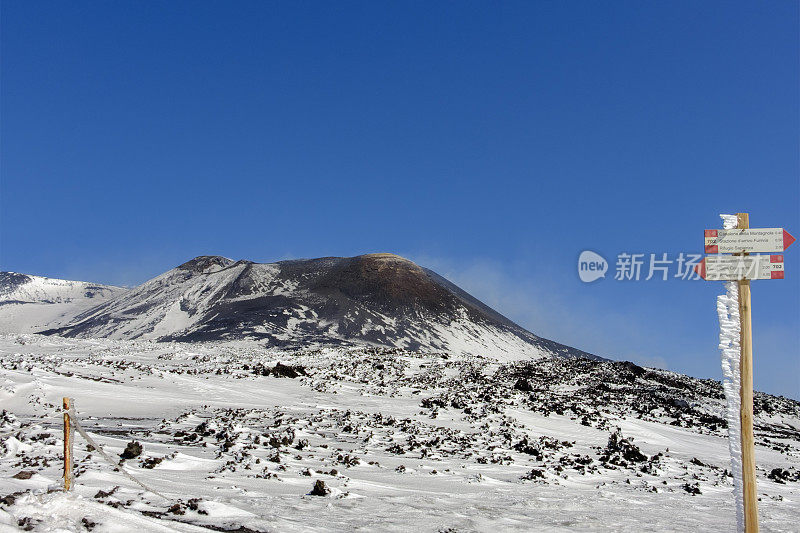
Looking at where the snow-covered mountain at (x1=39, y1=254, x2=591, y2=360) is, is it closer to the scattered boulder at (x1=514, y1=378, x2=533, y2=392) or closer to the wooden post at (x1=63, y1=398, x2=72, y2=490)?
the scattered boulder at (x1=514, y1=378, x2=533, y2=392)

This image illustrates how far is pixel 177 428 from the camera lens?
14758mm

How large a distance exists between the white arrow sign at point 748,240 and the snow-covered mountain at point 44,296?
343 ft

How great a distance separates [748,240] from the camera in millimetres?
7070

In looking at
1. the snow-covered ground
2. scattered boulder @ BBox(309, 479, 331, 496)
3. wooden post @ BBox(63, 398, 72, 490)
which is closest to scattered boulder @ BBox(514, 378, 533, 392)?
the snow-covered ground

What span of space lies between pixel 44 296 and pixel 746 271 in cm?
15987

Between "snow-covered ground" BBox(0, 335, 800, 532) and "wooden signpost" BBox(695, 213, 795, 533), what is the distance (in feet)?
5.63

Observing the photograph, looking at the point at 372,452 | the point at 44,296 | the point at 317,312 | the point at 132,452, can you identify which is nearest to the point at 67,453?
the point at 132,452

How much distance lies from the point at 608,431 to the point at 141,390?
17225 mm

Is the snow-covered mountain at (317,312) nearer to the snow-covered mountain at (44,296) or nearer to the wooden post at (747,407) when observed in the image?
the snow-covered mountain at (44,296)

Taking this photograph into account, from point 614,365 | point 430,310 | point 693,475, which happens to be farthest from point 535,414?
point 430,310

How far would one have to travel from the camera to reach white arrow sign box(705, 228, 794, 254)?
6965 mm

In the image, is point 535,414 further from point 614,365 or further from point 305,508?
point 614,365

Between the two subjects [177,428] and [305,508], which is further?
[177,428]

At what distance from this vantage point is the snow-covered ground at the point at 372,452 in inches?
301
